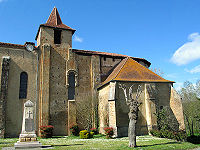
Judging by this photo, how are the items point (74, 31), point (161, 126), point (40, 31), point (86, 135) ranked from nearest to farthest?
1. point (86, 135)
2. point (161, 126)
3. point (40, 31)
4. point (74, 31)

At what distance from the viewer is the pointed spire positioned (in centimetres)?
2534

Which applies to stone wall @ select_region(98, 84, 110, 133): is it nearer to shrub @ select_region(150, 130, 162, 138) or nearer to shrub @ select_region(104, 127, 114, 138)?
shrub @ select_region(104, 127, 114, 138)

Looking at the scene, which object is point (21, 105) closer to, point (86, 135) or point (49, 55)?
point (49, 55)

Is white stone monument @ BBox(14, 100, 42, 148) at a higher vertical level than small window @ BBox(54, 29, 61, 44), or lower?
lower

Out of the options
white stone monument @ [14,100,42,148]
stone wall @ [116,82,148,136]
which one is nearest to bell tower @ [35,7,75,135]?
stone wall @ [116,82,148,136]

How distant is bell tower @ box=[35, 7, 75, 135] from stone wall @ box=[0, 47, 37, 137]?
90cm

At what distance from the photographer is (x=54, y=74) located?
2277 cm

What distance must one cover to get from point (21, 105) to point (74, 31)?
39.5 ft

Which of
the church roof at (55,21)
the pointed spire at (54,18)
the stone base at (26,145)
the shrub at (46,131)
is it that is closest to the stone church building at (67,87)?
the church roof at (55,21)

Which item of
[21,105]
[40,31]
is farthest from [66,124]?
[40,31]

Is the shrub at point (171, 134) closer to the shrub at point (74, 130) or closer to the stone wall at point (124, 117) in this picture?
the stone wall at point (124, 117)

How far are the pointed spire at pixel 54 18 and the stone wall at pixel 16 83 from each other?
5.66 metres

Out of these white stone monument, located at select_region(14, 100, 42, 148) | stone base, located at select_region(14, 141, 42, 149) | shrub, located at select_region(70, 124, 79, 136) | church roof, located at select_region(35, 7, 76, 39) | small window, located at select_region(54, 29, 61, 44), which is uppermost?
church roof, located at select_region(35, 7, 76, 39)

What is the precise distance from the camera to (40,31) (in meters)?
23.8
